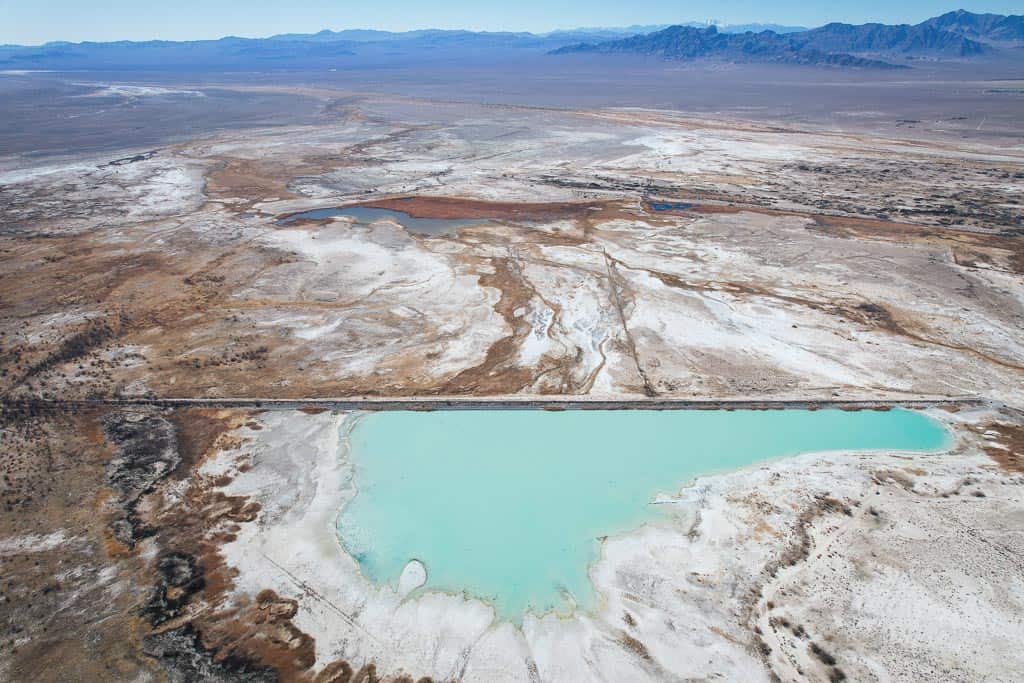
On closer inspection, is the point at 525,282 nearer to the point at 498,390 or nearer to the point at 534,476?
the point at 498,390

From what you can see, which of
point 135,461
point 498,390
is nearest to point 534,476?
point 498,390

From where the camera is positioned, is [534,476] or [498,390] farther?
[498,390]

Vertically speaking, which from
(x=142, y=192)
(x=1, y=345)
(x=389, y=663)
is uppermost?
(x=142, y=192)

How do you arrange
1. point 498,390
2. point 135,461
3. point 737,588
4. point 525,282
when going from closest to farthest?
point 737,588
point 135,461
point 498,390
point 525,282

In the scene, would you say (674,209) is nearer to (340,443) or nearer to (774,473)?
(774,473)

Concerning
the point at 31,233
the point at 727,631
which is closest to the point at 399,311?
the point at 727,631

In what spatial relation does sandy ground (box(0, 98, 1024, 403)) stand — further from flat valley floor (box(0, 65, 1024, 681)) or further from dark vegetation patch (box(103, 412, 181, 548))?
dark vegetation patch (box(103, 412, 181, 548))

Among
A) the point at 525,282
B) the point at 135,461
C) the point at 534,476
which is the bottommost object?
the point at 534,476
